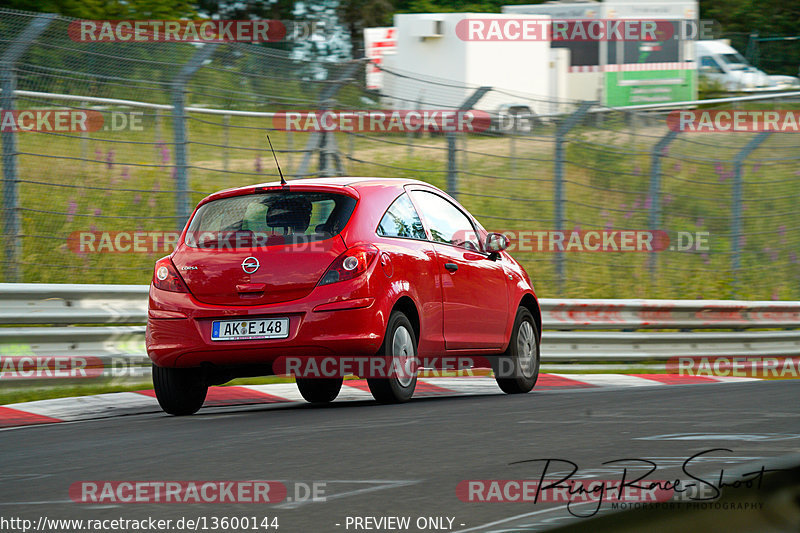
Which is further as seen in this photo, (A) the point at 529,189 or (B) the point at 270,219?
(A) the point at 529,189

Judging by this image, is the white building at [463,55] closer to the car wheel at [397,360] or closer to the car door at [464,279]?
the car door at [464,279]

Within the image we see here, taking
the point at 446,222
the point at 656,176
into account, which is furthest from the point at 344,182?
the point at 656,176

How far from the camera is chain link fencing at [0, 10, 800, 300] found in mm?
10508

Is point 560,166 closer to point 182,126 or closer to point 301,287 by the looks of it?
→ point 182,126

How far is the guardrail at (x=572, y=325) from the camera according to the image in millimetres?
8883

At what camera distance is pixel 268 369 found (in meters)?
7.64

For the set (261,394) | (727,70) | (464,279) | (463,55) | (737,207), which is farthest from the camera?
(727,70)

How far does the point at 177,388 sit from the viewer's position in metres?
7.91

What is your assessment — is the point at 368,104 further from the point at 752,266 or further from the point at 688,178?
the point at 752,266

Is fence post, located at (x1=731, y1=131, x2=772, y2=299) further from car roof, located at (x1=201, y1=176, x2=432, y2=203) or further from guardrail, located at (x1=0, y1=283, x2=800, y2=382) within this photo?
car roof, located at (x1=201, y1=176, x2=432, y2=203)

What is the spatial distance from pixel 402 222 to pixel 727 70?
3077 cm

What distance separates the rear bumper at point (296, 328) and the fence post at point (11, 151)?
292 centimetres

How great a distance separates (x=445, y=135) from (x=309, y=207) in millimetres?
5076

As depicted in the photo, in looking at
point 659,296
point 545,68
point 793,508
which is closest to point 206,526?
point 793,508
